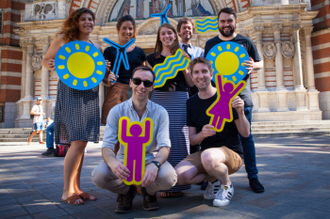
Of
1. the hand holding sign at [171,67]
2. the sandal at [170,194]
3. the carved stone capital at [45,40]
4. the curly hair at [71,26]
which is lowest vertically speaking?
the sandal at [170,194]

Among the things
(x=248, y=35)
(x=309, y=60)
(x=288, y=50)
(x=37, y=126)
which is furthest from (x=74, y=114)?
(x=309, y=60)

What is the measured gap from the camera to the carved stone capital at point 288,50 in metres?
14.4

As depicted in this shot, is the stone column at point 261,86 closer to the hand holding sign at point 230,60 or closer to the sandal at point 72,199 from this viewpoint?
the hand holding sign at point 230,60

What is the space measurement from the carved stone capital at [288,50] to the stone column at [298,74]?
0.73 feet

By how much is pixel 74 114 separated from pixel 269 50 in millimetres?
14418

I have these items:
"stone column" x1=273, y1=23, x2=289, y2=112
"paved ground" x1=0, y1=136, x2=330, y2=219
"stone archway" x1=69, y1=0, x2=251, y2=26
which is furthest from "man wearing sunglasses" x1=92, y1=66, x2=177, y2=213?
"stone archway" x1=69, y1=0, x2=251, y2=26

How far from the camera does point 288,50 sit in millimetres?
14453

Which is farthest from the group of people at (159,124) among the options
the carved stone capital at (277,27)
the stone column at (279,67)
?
the carved stone capital at (277,27)

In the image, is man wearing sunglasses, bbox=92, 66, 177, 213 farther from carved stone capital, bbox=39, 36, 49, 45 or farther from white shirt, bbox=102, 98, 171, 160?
carved stone capital, bbox=39, 36, 49, 45

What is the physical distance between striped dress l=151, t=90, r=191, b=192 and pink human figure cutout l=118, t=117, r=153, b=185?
31.0 inches

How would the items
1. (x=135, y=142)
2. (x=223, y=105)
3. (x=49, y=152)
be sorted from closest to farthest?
(x=135, y=142) → (x=223, y=105) → (x=49, y=152)

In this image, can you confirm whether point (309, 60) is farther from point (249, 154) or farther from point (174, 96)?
point (174, 96)

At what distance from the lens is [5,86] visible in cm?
1706

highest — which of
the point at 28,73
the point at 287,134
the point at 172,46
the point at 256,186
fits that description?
the point at 28,73
